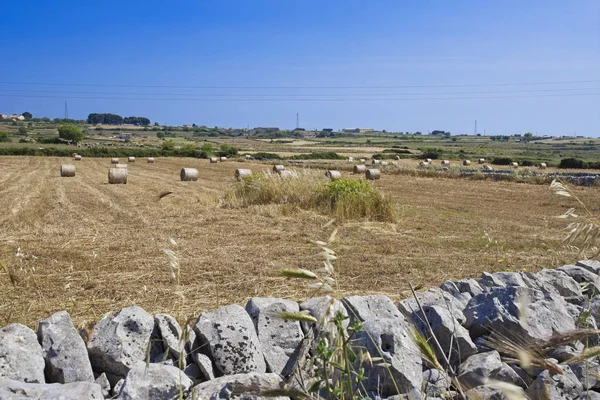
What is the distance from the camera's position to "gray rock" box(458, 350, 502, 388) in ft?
12.6

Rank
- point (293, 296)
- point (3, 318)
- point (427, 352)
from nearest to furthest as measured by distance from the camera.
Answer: point (427, 352) < point (3, 318) < point (293, 296)

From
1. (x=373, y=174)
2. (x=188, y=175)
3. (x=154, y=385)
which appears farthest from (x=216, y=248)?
(x=373, y=174)

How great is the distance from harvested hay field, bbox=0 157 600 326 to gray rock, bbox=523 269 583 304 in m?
1.57

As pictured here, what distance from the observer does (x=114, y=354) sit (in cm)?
398

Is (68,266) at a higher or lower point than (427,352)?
lower

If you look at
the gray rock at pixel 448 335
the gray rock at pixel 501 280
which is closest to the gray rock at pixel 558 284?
the gray rock at pixel 501 280

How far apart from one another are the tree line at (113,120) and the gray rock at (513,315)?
164 metres

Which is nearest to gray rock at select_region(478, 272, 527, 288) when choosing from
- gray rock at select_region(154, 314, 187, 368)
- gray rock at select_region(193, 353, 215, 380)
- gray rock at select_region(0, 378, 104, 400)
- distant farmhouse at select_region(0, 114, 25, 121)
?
gray rock at select_region(193, 353, 215, 380)

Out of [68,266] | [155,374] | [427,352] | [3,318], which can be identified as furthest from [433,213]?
[427,352]

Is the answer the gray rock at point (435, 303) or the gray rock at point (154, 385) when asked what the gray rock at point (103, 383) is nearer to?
the gray rock at point (154, 385)

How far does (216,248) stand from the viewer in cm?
970

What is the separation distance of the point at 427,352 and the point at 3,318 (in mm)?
4950

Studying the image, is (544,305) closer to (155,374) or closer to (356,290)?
(356,290)

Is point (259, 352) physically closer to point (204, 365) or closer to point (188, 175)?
point (204, 365)
